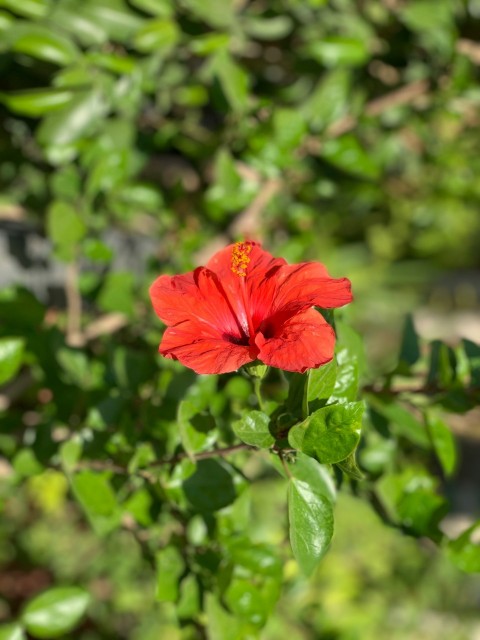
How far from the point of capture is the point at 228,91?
1.12m

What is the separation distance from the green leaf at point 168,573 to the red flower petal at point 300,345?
408mm

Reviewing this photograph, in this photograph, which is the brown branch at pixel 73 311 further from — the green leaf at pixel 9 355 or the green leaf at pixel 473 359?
the green leaf at pixel 473 359

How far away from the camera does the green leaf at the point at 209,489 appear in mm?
731

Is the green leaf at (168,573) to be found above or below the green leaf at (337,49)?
below

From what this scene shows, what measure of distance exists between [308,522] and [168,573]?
32cm

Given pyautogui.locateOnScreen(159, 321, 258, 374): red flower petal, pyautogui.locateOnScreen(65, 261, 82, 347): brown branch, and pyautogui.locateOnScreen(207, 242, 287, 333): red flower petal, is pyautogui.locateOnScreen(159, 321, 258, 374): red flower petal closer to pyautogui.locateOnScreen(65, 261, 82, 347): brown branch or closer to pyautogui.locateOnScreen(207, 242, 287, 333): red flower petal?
pyautogui.locateOnScreen(207, 242, 287, 333): red flower petal

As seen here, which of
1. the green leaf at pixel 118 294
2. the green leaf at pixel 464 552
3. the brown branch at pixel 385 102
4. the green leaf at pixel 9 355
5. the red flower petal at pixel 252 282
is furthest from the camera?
the brown branch at pixel 385 102

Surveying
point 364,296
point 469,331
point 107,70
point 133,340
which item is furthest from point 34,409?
point 469,331

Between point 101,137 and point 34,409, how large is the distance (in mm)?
536

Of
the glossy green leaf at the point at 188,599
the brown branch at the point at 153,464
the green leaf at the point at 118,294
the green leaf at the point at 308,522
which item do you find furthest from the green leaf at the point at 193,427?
the green leaf at the point at 118,294

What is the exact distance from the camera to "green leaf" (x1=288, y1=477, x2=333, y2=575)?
1.93 ft

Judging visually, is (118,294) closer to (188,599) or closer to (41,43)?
(41,43)

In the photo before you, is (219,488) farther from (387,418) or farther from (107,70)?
(107,70)

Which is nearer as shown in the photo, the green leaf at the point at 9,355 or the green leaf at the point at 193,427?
the green leaf at the point at 193,427
